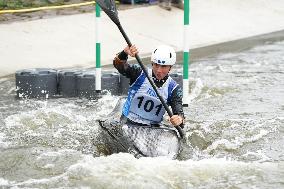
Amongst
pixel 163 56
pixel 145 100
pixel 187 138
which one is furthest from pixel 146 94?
pixel 187 138

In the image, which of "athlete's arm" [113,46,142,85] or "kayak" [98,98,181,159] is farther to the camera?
"athlete's arm" [113,46,142,85]

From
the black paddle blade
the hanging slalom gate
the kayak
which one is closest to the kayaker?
the kayak

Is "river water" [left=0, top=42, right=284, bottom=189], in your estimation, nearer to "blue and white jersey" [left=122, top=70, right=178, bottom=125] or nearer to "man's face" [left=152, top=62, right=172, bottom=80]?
"blue and white jersey" [left=122, top=70, right=178, bottom=125]

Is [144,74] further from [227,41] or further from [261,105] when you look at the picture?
[227,41]

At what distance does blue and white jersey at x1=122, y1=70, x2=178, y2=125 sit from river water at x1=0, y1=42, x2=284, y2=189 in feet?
1.82

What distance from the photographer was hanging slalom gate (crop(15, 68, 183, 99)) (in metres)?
10.1

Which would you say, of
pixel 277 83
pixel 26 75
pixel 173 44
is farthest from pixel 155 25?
pixel 26 75

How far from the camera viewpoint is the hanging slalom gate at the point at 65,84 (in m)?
10.1

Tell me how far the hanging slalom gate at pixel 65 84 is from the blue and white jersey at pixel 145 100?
10.7 ft

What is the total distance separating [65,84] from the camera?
1037cm

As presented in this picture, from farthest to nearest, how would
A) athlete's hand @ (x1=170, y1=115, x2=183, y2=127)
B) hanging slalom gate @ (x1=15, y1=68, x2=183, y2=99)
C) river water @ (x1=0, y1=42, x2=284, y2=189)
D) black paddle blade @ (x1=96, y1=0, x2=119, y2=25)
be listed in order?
1. hanging slalom gate @ (x1=15, y1=68, x2=183, y2=99)
2. black paddle blade @ (x1=96, y1=0, x2=119, y2=25)
3. athlete's hand @ (x1=170, y1=115, x2=183, y2=127)
4. river water @ (x1=0, y1=42, x2=284, y2=189)

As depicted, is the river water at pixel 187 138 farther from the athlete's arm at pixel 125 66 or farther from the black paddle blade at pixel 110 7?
the black paddle blade at pixel 110 7

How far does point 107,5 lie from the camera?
7109 millimetres

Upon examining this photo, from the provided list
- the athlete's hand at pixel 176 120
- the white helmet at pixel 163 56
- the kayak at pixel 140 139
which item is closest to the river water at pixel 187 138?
the kayak at pixel 140 139
